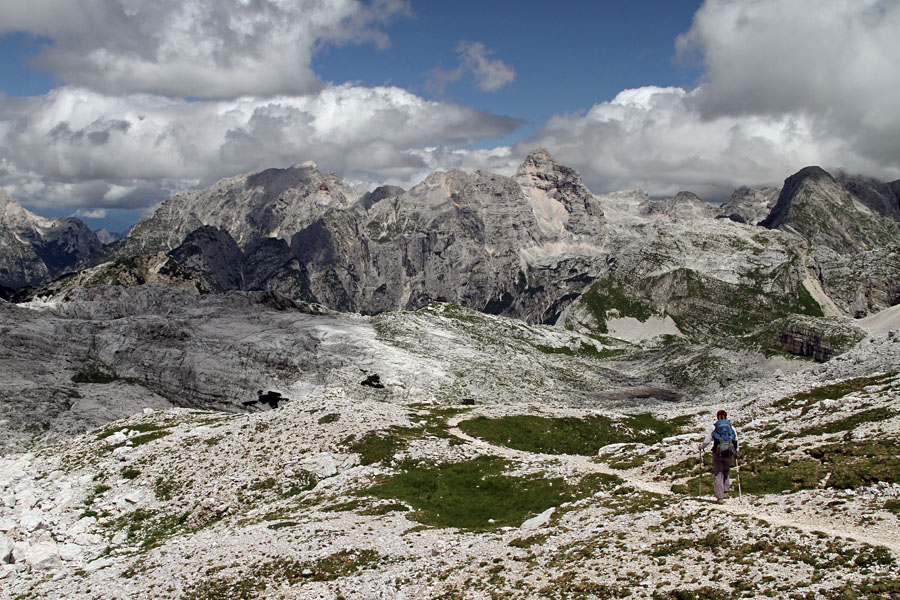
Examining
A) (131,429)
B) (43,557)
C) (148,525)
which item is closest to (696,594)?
(43,557)

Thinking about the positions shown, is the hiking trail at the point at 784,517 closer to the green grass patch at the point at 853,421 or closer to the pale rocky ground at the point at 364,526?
the pale rocky ground at the point at 364,526

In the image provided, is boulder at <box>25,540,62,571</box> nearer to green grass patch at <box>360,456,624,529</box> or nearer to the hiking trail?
green grass patch at <box>360,456,624,529</box>

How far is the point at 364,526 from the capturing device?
39.6m

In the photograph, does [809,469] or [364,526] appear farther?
[364,526]

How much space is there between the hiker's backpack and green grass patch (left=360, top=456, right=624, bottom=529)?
1171 centimetres

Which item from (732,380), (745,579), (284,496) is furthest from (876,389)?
(732,380)

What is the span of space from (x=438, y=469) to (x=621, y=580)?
101ft

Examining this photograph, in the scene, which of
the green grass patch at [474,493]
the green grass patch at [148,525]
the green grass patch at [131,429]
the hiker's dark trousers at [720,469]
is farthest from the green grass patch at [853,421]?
the green grass patch at [131,429]

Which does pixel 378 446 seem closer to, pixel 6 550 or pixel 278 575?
pixel 278 575

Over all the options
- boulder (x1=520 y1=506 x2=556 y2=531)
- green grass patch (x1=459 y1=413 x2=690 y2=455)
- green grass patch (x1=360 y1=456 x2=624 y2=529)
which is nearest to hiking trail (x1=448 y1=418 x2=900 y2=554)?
green grass patch (x1=360 y1=456 x2=624 y2=529)

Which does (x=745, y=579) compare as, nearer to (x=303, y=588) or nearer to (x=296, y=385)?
(x=303, y=588)

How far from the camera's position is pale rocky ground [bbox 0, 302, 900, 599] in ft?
80.5

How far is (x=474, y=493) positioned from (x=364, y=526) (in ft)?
35.9

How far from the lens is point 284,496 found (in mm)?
51281
